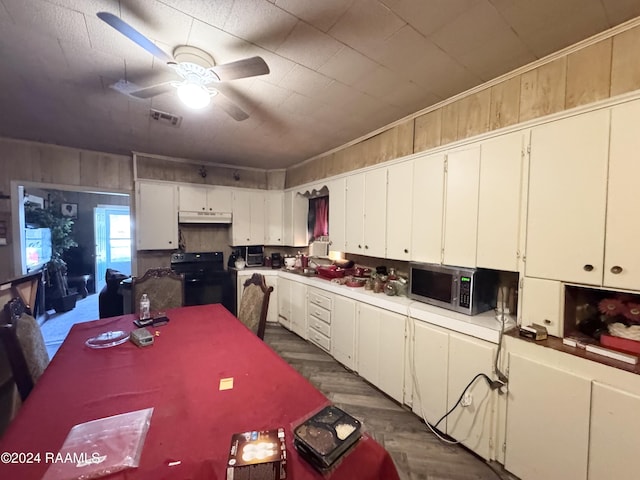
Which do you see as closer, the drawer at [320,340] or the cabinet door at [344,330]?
the cabinet door at [344,330]

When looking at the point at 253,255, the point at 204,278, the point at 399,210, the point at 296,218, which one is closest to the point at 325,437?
the point at 399,210

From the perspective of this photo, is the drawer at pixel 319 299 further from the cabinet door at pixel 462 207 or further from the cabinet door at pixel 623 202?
the cabinet door at pixel 623 202

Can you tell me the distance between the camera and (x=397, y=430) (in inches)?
78.0

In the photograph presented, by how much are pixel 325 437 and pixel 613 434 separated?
145 cm

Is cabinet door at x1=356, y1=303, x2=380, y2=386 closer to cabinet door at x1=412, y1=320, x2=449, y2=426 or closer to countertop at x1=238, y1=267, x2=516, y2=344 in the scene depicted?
countertop at x1=238, y1=267, x2=516, y2=344

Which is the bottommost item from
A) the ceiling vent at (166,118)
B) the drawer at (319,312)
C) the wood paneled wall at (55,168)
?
the drawer at (319,312)

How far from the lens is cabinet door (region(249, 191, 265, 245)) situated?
442cm

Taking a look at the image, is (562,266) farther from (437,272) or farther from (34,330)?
(34,330)

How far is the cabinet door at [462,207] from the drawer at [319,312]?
4.93ft

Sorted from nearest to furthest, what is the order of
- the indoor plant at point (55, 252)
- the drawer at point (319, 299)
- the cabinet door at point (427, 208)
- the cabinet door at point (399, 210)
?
the cabinet door at point (427, 208) < the cabinet door at point (399, 210) < the drawer at point (319, 299) < the indoor plant at point (55, 252)

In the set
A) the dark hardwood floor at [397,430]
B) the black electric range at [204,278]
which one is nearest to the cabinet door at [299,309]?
the dark hardwood floor at [397,430]

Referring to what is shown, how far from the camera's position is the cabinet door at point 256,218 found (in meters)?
4.42

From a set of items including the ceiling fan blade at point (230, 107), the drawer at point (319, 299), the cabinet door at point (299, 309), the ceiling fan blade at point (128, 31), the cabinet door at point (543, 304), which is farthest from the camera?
the cabinet door at point (299, 309)

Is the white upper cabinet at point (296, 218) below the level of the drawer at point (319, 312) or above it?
above
